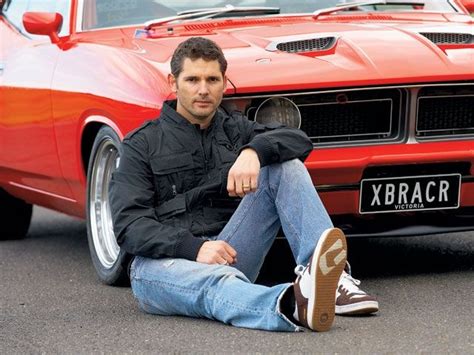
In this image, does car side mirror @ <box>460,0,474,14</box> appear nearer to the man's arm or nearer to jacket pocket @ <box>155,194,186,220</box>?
the man's arm

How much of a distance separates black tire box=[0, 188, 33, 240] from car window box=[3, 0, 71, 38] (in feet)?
3.85

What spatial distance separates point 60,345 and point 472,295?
184 centimetres

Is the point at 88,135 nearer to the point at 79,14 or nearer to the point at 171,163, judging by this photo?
the point at 79,14

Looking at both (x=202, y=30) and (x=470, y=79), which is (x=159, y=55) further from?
(x=470, y=79)

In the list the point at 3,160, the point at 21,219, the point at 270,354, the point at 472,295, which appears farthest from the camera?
the point at 21,219

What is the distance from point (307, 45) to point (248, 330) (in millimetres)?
1801

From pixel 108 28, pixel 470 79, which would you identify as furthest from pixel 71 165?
pixel 470 79

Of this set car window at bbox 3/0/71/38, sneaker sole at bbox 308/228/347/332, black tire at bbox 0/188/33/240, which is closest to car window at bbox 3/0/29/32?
car window at bbox 3/0/71/38

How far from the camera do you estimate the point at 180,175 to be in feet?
19.6

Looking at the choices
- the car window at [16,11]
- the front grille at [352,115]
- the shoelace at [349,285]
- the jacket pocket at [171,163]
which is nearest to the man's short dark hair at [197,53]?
the jacket pocket at [171,163]

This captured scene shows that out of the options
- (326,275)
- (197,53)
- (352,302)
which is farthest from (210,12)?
(326,275)

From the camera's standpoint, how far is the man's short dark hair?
19.4ft

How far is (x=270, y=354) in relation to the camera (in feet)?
16.4

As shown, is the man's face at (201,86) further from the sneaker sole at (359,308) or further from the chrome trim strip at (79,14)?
the chrome trim strip at (79,14)
